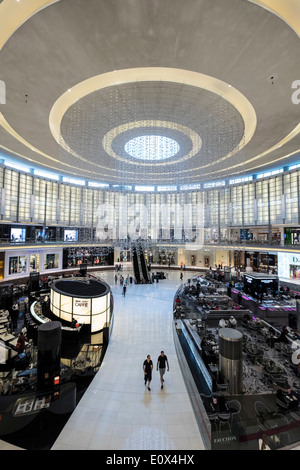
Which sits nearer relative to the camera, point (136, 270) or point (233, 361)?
point (233, 361)

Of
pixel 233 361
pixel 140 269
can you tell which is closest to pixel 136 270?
pixel 140 269

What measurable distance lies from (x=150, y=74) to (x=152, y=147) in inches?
292

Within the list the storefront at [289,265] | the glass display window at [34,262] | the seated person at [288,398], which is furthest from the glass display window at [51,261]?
the storefront at [289,265]

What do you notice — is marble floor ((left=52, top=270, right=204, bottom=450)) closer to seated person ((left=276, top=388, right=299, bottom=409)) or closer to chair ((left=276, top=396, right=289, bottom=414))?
chair ((left=276, top=396, right=289, bottom=414))

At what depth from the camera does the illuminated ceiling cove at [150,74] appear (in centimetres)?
595

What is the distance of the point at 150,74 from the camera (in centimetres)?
883

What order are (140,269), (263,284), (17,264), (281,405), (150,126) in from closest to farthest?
(281,405), (150,126), (263,284), (17,264), (140,269)

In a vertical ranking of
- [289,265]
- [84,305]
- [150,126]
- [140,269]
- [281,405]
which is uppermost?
[150,126]

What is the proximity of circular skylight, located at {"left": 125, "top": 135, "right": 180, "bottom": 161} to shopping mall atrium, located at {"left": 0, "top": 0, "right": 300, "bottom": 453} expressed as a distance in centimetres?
15

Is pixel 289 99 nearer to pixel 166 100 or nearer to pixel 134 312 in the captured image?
pixel 166 100

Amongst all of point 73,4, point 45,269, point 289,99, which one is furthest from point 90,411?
point 45,269

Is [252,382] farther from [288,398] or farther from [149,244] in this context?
[149,244]
